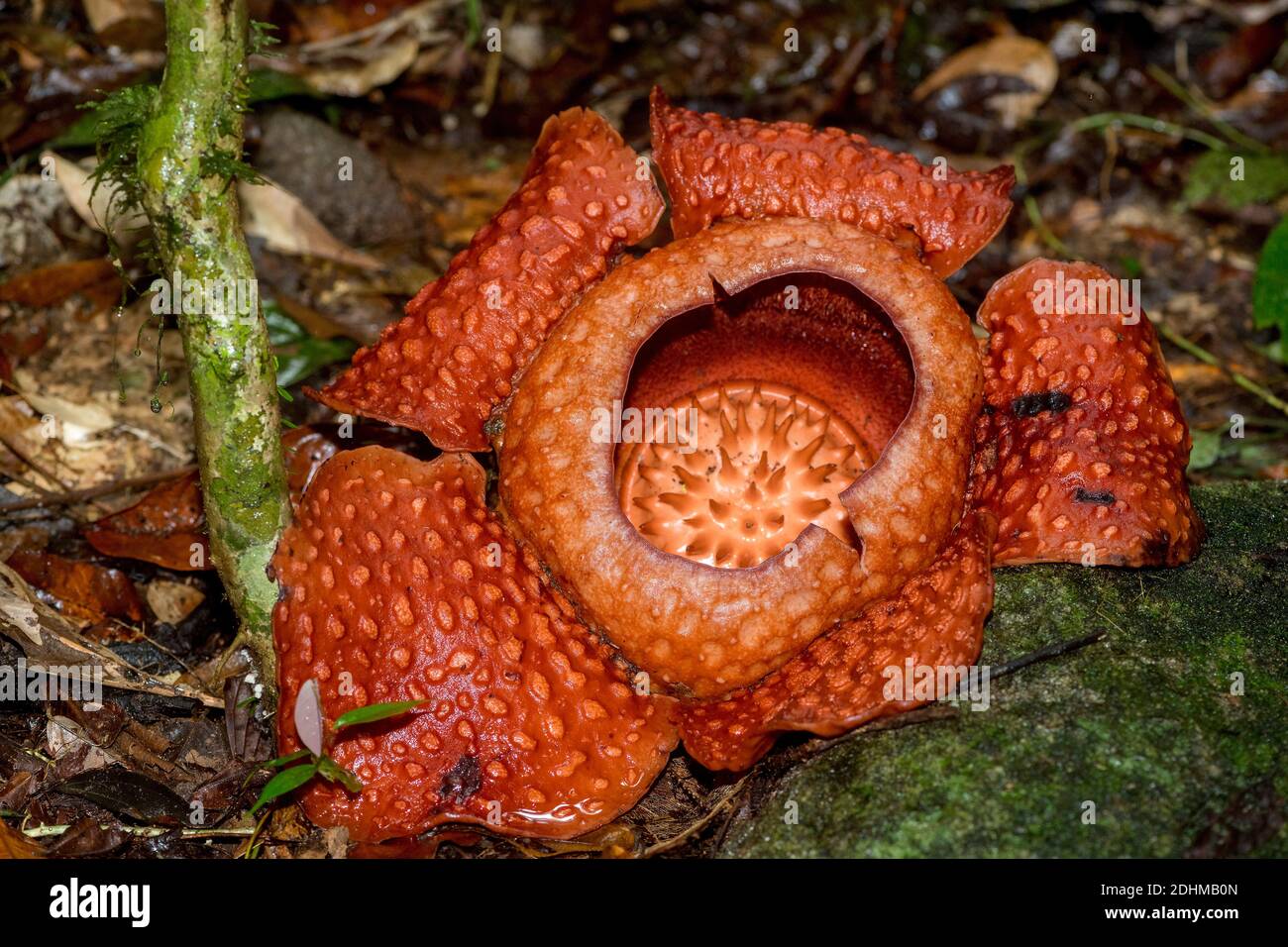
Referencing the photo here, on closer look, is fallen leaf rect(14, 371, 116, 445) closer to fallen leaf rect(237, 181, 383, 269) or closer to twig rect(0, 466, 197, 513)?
twig rect(0, 466, 197, 513)

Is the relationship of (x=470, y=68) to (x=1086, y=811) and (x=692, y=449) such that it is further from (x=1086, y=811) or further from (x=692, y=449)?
(x=1086, y=811)

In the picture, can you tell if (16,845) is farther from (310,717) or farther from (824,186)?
(824,186)

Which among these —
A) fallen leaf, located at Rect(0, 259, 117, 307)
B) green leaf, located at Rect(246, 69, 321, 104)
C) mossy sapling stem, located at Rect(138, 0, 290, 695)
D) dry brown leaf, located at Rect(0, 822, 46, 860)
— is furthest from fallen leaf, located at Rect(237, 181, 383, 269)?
dry brown leaf, located at Rect(0, 822, 46, 860)

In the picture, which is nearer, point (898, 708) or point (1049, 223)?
point (898, 708)

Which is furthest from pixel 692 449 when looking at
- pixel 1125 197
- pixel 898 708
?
pixel 1125 197

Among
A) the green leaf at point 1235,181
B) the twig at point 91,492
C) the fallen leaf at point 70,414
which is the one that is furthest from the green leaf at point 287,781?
the green leaf at point 1235,181

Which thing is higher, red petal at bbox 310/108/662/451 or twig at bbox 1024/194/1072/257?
twig at bbox 1024/194/1072/257
